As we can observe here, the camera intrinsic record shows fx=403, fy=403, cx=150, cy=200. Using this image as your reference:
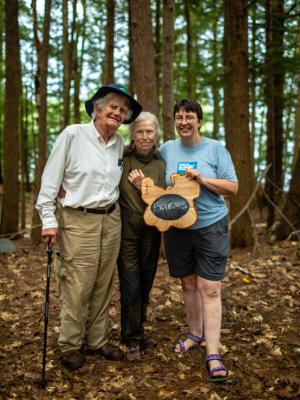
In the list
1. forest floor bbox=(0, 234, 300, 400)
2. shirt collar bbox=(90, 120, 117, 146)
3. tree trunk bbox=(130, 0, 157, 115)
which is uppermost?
tree trunk bbox=(130, 0, 157, 115)

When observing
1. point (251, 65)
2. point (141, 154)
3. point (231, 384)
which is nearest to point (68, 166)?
point (141, 154)

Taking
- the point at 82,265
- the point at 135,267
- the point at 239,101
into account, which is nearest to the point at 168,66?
the point at 239,101

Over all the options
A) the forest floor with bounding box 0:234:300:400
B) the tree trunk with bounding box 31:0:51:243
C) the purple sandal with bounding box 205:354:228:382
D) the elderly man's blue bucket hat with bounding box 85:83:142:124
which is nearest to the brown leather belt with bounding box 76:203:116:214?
the elderly man's blue bucket hat with bounding box 85:83:142:124

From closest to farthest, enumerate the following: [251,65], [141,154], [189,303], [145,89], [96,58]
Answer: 1. [141,154]
2. [189,303]
3. [145,89]
4. [251,65]
5. [96,58]

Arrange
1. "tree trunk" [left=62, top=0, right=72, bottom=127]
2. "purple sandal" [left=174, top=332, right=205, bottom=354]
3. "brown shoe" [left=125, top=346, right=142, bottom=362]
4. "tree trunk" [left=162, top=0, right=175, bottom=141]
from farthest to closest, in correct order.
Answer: "tree trunk" [left=62, top=0, right=72, bottom=127]
"tree trunk" [left=162, top=0, right=175, bottom=141]
"purple sandal" [left=174, top=332, right=205, bottom=354]
"brown shoe" [left=125, top=346, right=142, bottom=362]

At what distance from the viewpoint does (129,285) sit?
386 centimetres

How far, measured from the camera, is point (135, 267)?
3859 millimetres

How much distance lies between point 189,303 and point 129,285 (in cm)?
64

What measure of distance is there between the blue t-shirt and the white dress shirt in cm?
61

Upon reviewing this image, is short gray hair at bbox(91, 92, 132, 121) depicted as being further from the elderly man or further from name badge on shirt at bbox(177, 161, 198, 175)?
name badge on shirt at bbox(177, 161, 198, 175)

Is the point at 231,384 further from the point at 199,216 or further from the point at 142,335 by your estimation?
the point at 199,216

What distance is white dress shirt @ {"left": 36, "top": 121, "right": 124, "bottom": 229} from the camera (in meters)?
3.51

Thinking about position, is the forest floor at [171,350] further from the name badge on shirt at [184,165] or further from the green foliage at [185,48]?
the green foliage at [185,48]

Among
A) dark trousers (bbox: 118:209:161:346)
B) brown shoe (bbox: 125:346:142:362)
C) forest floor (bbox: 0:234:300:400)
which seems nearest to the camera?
forest floor (bbox: 0:234:300:400)
